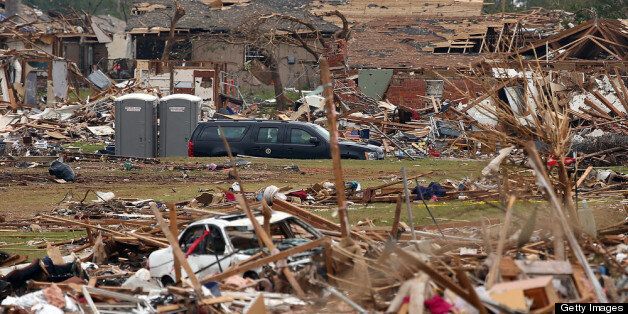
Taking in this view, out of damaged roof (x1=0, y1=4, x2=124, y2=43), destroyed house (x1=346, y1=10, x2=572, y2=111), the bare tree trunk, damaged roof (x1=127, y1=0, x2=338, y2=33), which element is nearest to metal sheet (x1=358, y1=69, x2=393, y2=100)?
destroyed house (x1=346, y1=10, x2=572, y2=111)

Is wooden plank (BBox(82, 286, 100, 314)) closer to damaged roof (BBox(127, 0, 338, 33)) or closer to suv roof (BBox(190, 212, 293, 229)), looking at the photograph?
suv roof (BBox(190, 212, 293, 229))

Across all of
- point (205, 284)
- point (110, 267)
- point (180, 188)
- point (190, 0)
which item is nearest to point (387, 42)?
point (190, 0)

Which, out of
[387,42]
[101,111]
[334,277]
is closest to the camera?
[334,277]

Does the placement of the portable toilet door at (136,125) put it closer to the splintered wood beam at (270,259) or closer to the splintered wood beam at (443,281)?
the splintered wood beam at (270,259)

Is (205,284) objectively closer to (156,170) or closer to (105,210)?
(105,210)

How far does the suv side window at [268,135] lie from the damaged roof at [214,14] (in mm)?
27106

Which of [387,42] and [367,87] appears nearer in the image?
[367,87]

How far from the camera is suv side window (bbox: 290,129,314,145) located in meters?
31.7

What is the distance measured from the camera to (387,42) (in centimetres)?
4988

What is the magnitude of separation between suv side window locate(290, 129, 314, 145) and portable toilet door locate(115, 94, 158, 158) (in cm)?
411

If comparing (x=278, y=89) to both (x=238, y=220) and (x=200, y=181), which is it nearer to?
(x=200, y=181)

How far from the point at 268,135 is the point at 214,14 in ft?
105

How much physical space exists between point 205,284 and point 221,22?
51.0m

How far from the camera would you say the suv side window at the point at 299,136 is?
104 ft
